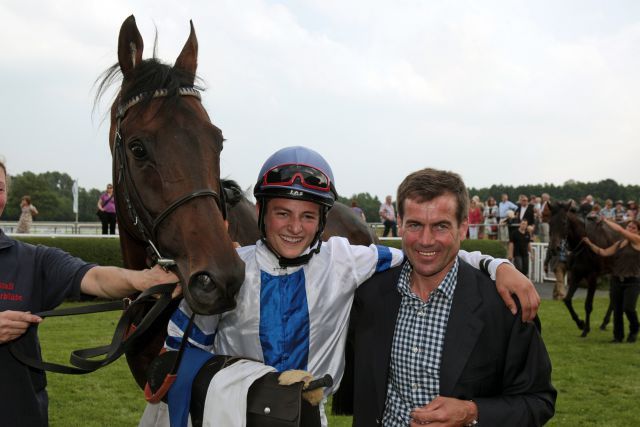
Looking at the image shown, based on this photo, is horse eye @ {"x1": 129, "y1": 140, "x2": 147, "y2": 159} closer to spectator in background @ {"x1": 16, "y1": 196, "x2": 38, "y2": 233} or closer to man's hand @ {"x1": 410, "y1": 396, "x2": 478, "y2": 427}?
man's hand @ {"x1": 410, "y1": 396, "x2": 478, "y2": 427}

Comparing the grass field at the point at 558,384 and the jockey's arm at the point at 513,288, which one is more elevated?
the jockey's arm at the point at 513,288

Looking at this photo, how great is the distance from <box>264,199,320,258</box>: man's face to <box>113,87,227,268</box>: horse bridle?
0.81 ft

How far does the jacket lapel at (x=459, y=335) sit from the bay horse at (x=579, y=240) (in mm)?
7858

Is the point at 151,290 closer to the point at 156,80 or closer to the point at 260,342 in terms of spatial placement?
the point at 260,342

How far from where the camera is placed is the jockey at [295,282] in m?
2.06

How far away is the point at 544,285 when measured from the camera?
14.7 meters

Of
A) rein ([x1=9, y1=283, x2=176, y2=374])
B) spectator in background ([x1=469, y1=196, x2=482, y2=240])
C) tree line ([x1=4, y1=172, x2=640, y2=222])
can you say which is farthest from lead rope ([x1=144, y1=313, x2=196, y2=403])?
tree line ([x1=4, y1=172, x2=640, y2=222])

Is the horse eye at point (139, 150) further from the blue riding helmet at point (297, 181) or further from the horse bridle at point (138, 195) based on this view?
the blue riding helmet at point (297, 181)

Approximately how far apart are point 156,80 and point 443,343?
5.31ft

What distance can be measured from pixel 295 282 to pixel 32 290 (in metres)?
1.01

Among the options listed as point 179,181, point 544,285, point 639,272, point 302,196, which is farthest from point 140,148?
point 544,285

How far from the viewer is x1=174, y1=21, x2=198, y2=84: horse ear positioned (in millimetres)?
2953

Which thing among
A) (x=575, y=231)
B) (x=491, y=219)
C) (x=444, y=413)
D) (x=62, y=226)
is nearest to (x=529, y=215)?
(x=491, y=219)

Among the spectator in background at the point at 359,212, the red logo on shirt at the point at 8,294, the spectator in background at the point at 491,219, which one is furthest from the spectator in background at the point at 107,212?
the red logo on shirt at the point at 8,294
